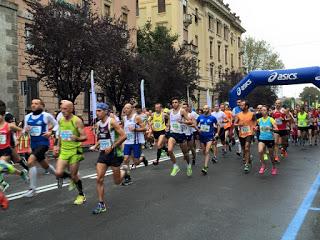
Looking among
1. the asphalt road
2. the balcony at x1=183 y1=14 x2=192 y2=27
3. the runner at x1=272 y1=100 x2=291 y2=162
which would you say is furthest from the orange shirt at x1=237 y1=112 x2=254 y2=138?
the balcony at x1=183 y1=14 x2=192 y2=27

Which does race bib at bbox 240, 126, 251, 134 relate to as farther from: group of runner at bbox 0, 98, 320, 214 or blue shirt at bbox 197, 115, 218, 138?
blue shirt at bbox 197, 115, 218, 138

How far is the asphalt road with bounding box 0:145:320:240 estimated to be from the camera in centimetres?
570

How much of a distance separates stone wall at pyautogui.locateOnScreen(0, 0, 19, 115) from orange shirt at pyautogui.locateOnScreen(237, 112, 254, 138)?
13.0m

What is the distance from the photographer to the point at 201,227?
590 cm

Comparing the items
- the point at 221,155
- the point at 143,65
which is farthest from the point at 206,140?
the point at 143,65

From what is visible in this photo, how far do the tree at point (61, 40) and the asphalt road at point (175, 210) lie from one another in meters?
9.79

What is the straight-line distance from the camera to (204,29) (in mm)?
56000

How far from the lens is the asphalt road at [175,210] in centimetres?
570

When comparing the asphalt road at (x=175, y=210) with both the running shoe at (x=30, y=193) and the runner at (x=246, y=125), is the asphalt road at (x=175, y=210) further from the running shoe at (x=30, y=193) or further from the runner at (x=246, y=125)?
the runner at (x=246, y=125)

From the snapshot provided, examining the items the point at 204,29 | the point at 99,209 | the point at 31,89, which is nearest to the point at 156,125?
the point at 99,209

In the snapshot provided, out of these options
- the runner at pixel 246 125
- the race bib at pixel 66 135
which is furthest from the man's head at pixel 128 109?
the runner at pixel 246 125

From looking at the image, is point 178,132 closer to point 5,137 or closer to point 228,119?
point 5,137

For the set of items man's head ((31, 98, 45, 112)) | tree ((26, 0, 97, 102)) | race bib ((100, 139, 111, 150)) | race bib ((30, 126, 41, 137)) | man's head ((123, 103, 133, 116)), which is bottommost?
race bib ((100, 139, 111, 150))

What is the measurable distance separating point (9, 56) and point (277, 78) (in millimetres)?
12260
